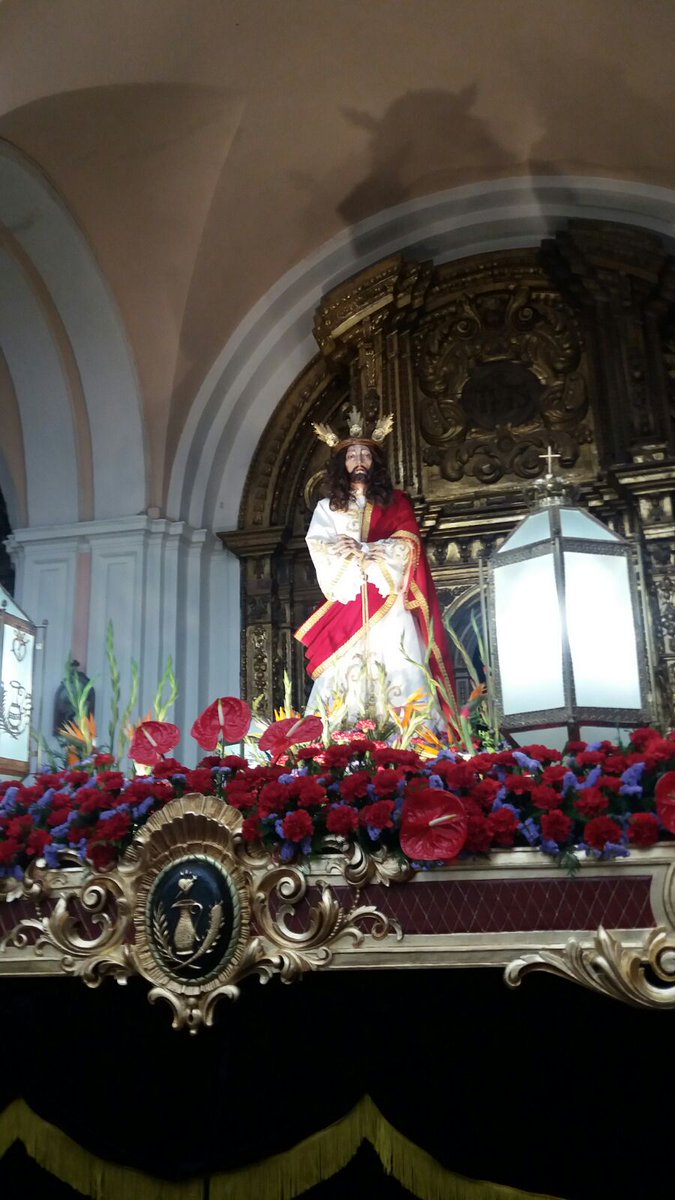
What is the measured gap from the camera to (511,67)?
6664 mm

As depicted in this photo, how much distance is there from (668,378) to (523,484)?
3.87 ft

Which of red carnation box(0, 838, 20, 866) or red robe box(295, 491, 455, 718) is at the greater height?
red robe box(295, 491, 455, 718)

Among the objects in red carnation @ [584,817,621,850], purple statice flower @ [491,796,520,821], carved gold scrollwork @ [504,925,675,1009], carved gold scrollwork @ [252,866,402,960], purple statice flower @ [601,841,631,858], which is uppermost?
purple statice flower @ [491,796,520,821]

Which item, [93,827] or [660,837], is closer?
[660,837]

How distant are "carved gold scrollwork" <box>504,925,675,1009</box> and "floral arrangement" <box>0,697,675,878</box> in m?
0.23

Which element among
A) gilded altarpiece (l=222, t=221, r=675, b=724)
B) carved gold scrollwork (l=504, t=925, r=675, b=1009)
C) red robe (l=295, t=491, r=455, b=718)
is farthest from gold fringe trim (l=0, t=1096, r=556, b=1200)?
gilded altarpiece (l=222, t=221, r=675, b=724)

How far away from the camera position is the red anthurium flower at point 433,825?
3135 millimetres

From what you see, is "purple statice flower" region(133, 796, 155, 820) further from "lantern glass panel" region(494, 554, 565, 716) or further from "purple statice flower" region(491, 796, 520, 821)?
"lantern glass panel" region(494, 554, 565, 716)

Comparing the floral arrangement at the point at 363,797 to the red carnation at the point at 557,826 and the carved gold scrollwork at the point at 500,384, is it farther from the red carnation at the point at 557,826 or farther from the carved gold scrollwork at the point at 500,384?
the carved gold scrollwork at the point at 500,384

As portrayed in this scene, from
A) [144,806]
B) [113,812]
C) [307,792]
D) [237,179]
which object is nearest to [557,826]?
[307,792]

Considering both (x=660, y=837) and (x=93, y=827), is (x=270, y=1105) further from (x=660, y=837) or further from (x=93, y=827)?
(x=660, y=837)

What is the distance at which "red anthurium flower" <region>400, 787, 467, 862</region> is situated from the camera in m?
3.13

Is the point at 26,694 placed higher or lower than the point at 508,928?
higher

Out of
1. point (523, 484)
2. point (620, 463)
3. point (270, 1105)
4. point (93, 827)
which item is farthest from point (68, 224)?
point (270, 1105)
